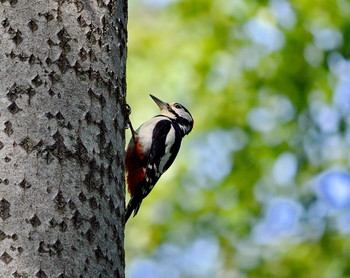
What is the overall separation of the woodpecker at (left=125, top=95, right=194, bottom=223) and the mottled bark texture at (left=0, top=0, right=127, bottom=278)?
199 centimetres

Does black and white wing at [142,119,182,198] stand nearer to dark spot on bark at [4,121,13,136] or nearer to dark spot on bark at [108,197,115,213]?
dark spot on bark at [108,197,115,213]

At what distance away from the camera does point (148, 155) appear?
467 centimetres

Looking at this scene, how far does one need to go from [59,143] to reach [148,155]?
7.89 ft

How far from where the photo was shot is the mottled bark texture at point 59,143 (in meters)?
2.15

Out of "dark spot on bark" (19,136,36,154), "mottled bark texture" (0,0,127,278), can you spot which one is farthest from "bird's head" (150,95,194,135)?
"dark spot on bark" (19,136,36,154)

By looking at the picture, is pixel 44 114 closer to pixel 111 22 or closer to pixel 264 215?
pixel 111 22

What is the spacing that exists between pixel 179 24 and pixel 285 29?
1.07 meters

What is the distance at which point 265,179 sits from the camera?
7.56 metres

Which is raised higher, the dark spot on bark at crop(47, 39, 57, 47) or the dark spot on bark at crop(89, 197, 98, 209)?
the dark spot on bark at crop(47, 39, 57, 47)

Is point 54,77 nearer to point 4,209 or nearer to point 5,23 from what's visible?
point 5,23

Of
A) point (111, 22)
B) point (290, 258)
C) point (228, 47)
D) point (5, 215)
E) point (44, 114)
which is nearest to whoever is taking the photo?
point (5, 215)

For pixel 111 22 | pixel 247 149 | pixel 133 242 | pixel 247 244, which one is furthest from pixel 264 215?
pixel 111 22

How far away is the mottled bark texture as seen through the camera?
2146 mm

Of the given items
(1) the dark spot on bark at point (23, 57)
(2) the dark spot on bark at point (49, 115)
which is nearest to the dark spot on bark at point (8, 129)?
(2) the dark spot on bark at point (49, 115)
